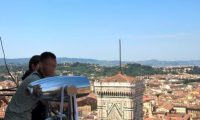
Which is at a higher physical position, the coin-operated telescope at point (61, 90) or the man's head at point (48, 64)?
the man's head at point (48, 64)

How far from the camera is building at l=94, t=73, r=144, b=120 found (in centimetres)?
1245

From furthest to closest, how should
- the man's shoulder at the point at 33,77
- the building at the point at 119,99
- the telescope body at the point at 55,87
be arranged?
the building at the point at 119,99 < the man's shoulder at the point at 33,77 < the telescope body at the point at 55,87

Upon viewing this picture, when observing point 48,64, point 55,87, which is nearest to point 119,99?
point 48,64

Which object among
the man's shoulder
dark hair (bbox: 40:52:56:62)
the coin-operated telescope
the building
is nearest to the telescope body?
the coin-operated telescope

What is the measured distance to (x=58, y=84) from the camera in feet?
5.76

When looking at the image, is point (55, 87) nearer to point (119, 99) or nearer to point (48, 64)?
point (48, 64)

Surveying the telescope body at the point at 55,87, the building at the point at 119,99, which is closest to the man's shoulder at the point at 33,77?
the telescope body at the point at 55,87

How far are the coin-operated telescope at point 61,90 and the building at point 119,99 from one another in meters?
10.6

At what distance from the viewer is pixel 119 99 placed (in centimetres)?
1255

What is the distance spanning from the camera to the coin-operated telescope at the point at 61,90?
1.75m

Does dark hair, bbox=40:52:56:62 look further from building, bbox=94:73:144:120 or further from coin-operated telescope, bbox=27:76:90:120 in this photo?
building, bbox=94:73:144:120

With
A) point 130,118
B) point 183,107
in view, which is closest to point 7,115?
point 130,118

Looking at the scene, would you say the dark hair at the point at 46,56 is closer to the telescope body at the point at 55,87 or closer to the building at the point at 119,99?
the telescope body at the point at 55,87

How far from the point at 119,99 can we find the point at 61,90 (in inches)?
428
